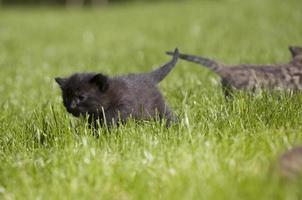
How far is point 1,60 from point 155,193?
42.2 feet

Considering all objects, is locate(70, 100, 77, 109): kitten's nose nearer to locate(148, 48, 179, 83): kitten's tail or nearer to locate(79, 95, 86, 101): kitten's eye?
locate(79, 95, 86, 101): kitten's eye

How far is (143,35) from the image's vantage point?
2086cm

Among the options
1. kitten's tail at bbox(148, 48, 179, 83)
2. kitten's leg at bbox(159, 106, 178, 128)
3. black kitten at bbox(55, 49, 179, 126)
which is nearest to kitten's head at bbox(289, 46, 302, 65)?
kitten's tail at bbox(148, 48, 179, 83)

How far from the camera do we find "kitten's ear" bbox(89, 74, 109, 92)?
5.75 meters

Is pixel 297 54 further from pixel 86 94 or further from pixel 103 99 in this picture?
pixel 86 94

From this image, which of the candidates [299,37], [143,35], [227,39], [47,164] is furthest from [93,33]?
[47,164]

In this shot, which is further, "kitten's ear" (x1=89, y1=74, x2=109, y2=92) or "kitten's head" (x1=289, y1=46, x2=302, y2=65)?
"kitten's head" (x1=289, y1=46, x2=302, y2=65)

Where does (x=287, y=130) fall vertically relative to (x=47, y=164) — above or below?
above

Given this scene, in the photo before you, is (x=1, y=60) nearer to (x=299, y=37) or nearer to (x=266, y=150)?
(x=299, y=37)

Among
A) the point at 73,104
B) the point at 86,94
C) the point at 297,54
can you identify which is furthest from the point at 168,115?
the point at 297,54

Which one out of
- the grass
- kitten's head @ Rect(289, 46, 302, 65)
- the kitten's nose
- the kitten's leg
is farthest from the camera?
kitten's head @ Rect(289, 46, 302, 65)

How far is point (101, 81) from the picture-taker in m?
5.79

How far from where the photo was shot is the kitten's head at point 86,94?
5.75 m

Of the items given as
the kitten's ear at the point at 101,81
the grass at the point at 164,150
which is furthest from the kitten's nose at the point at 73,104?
the kitten's ear at the point at 101,81
